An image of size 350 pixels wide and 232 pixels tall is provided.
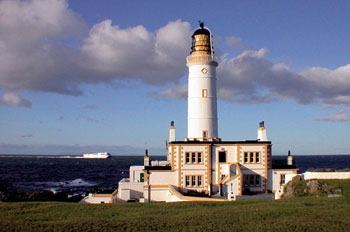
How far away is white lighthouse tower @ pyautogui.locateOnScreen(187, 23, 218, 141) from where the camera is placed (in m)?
39.2

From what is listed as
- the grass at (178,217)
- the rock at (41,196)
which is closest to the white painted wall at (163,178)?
the grass at (178,217)

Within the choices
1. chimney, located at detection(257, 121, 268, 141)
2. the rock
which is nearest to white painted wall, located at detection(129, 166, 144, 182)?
the rock

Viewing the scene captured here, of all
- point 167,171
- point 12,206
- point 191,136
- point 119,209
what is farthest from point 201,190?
point 12,206

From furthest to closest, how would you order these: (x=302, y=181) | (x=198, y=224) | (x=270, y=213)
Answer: (x=302, y=181) → (x=270, y=213) → (x=198, y=224)

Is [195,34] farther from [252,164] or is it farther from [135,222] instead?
[135,222]

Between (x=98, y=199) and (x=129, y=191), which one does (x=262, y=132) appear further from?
(x=98, y=199)

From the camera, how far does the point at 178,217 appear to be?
18.8 m

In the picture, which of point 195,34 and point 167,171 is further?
point 195,34

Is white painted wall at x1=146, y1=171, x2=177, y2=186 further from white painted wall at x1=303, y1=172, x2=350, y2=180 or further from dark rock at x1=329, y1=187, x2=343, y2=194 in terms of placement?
dark rock at x1=329, y1=187, x2=343, y2=194

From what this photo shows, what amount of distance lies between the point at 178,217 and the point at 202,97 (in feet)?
71.7

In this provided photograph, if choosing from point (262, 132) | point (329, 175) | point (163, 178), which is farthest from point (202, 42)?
point (329, 175)

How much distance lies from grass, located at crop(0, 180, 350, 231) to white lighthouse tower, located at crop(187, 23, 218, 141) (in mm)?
16233

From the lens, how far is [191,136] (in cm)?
3956

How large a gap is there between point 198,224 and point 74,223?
5707 millimetres
